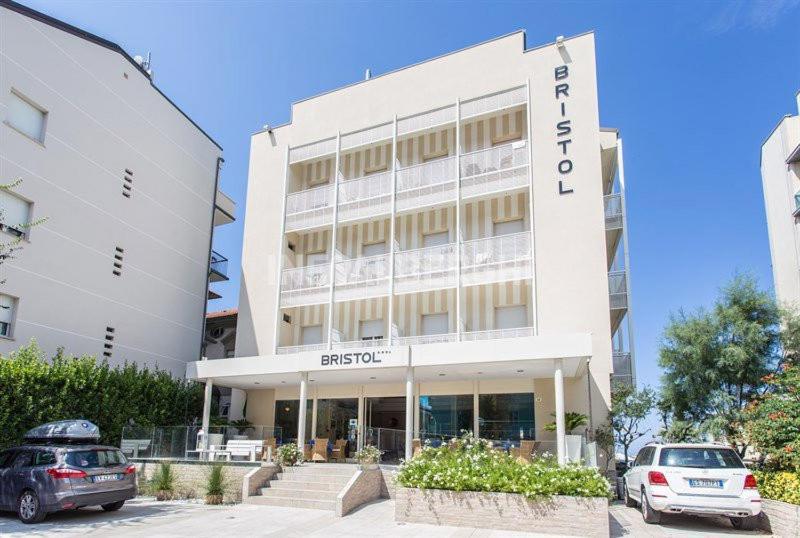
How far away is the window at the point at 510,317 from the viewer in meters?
19.0

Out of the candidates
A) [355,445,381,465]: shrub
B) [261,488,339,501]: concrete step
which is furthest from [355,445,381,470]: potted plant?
[261,488,339,501]: concrete step

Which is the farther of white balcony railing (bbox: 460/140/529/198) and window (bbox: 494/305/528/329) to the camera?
white balcony railing (bbox: 460/140/529/198)

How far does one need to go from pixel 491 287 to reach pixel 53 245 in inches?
565

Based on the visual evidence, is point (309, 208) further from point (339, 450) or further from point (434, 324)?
point (339, 450)

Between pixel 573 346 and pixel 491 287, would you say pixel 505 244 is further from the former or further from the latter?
pixel 573 346

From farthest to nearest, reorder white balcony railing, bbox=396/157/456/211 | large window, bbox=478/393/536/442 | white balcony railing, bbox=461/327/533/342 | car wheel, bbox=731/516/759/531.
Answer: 1. white balcony railing, bbox=396/157/456/211
2. white balcony railing, bbox=461/327/533/342
3. large window, bbox=478/393/536/442
4. car wheel, bbox=731/516/759/531

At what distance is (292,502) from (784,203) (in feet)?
70.0

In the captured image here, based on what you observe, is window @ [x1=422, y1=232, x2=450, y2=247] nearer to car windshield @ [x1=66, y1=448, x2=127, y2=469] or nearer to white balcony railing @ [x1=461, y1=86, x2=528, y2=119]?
white balcony railing @ [x1=461, y1=86, x2=528, y2=119]

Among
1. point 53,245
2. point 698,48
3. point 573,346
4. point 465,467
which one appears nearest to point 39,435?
point 53,245

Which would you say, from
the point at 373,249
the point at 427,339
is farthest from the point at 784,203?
the point at 373,249

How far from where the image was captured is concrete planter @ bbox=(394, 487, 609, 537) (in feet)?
34.1

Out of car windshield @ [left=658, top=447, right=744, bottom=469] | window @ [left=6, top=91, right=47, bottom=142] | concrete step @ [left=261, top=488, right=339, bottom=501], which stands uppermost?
window @ [left=6, top=91, right=47, bottom=142]

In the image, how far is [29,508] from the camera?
1170 centimetres

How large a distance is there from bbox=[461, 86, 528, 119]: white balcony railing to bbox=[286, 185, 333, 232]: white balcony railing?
591 centimetres
